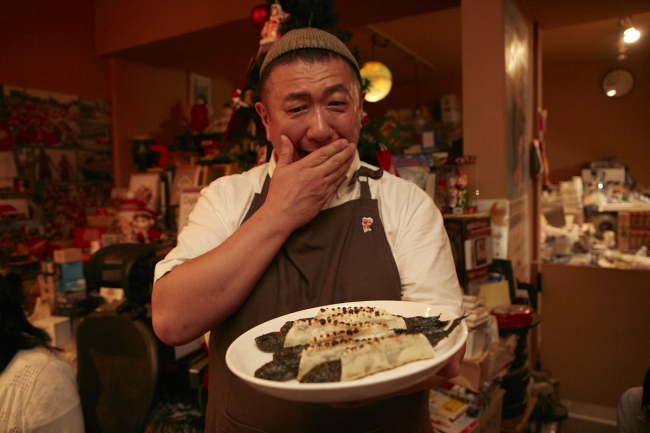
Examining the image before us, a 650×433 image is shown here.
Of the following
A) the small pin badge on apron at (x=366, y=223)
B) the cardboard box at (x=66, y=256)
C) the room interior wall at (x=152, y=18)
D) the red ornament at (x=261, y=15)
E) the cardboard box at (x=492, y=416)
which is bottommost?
the cardboard box at (x=492, y=416)

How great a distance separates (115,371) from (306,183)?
3.83ft

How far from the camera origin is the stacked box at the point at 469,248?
2020mm

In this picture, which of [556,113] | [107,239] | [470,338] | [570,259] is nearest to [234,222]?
[470,338]

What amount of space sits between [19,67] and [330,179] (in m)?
3.28

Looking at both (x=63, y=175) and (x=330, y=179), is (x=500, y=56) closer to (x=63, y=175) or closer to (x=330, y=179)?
(x=330, y=179)

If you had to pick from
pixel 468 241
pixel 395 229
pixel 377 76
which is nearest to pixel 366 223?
pixel 395 229

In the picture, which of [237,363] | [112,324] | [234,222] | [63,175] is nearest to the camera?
[237,363]

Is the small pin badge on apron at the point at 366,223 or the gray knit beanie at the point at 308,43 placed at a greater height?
the gray knit beanie at the point at 308,43

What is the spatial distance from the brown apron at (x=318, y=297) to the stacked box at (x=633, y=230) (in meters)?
3.68

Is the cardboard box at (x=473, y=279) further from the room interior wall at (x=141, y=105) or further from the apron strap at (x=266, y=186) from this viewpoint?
the room interior wall at (x=141, y=105)

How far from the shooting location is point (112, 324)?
5.09ft

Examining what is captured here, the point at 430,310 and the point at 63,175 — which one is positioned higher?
the point at 63,175

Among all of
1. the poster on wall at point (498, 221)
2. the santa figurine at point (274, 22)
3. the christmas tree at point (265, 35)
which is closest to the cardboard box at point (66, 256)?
the christmas tree at point (265, 35)

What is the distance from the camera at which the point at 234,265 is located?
0.82 meters
